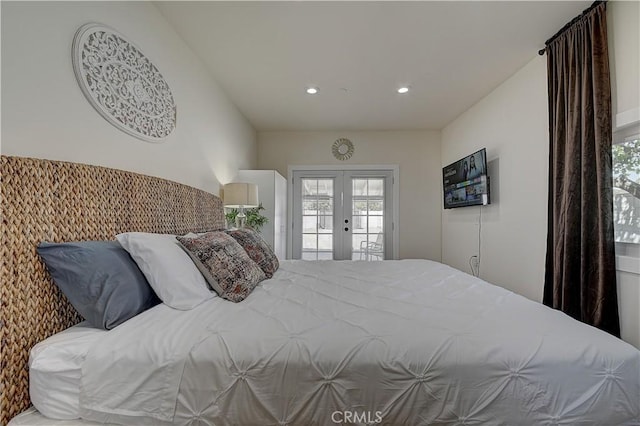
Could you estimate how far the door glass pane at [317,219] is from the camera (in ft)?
16.1

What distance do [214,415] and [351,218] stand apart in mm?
4144

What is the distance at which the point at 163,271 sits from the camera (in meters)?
1.29

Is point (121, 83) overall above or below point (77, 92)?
above

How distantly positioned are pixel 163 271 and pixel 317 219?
3.70 m

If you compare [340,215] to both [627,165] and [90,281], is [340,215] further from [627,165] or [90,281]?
[90,281]

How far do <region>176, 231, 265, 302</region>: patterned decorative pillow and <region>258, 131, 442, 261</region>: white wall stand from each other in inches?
133

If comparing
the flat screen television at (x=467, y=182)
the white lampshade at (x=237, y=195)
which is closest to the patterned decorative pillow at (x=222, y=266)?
the white lampshade at (x=237, y=195)

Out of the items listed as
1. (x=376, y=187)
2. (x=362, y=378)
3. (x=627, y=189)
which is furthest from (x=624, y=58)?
(x=376, y=187)

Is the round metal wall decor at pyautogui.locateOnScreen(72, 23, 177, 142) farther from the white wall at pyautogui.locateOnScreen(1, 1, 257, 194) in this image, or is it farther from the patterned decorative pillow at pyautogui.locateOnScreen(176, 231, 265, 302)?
the patterned decorative pillow at pyautogui.locateOnScreen(176, 231, 265, 302)

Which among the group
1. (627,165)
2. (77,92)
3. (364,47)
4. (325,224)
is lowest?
(325,224)

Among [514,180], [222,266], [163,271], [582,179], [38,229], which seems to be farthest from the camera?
[514,180]

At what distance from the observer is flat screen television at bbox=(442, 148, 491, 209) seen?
3248 millimetres

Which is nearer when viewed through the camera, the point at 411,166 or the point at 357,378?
the point at 357,378

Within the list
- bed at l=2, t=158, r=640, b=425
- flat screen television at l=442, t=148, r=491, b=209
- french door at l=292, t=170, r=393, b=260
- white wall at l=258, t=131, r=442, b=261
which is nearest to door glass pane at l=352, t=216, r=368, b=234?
french door at l=292, t=170, r=393, b=260
